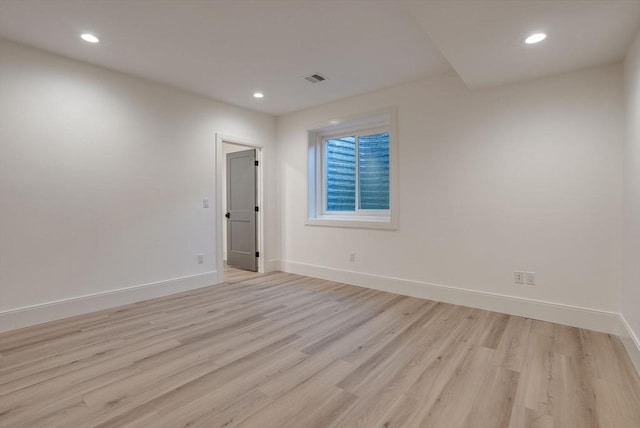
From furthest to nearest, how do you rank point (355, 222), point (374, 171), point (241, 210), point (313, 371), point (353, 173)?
1. point (241, 210)
2. point (353, 173)
3. point (374, 171)
4. point (355, 222)
5. point (313, 371)

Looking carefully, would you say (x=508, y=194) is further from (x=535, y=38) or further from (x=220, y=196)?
(x=220, y=196)

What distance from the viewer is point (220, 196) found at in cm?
440

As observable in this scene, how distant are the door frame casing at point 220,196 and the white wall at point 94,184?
8 cm

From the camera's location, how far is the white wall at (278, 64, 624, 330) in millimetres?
2746

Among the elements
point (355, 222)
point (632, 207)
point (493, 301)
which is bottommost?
point (493, 301)

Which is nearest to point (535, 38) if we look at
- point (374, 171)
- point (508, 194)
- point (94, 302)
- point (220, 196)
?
point (508, 194)

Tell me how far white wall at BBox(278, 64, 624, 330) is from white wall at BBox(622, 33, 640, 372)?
21cm

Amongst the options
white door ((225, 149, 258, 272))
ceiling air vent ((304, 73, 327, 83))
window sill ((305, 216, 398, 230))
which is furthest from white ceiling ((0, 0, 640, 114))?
white door ((225, 149, 258, 272))

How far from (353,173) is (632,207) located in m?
3.12

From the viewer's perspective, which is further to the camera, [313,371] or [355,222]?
[355,222]

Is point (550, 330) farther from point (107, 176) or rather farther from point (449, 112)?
point (107, 176)

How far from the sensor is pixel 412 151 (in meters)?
3.79

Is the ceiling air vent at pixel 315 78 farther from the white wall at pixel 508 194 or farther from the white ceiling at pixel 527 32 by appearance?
the white ceiling at pixel 527 32

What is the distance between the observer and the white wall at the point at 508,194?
9.01 ft
